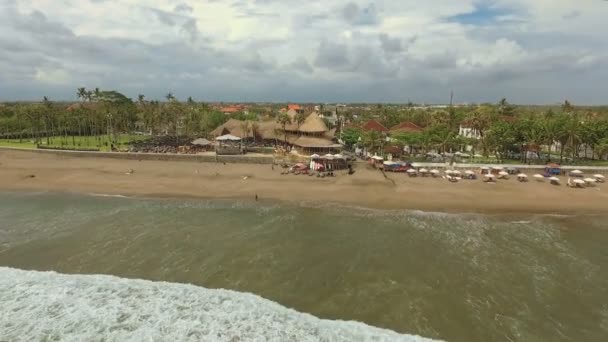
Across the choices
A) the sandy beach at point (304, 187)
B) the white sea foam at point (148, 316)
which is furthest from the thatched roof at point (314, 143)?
the white sea foam at point (148, 316)

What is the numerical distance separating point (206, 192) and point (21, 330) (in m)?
22.7

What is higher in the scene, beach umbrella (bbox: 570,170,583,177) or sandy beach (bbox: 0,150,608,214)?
beach umbrella (bbox: 570,170,583,177)

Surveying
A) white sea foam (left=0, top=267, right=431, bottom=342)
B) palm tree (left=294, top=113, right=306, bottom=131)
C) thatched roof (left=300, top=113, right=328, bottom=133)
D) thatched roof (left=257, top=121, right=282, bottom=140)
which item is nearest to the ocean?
white sea foam (left=0, top=267, right=431, bottom=342)

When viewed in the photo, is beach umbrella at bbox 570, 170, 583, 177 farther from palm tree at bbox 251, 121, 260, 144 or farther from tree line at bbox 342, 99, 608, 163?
palm tree at bbox 251, 121, 260, 144

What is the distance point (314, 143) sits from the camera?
169ft

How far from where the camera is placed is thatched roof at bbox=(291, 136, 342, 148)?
1991 inches

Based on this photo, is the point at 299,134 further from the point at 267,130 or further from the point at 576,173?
the point at 576,173

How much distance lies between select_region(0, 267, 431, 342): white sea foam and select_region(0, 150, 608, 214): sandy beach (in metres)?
17.7

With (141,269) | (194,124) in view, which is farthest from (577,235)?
(194,124)

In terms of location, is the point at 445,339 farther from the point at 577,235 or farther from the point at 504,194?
the point at 504,194

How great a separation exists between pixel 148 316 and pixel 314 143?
126 feet

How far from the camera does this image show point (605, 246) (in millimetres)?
24484

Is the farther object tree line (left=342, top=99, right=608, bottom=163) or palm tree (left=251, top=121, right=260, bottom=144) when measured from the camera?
palm tree (left=251, top=121, right=260, bottom=144)

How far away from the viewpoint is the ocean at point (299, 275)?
1488cm
